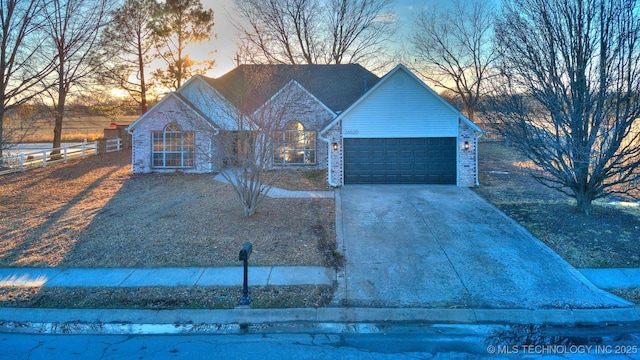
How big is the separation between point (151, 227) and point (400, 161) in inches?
395

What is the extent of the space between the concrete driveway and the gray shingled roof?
13.6 ft

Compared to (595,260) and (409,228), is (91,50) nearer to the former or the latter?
(409,228)

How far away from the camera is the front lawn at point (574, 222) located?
26.8ft

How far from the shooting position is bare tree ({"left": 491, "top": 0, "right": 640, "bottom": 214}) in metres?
9.69

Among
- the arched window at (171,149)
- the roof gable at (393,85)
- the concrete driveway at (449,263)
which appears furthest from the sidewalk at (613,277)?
the arched window at (171,149)

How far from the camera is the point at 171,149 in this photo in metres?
20.3

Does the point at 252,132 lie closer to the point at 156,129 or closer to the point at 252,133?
the point at 252,133

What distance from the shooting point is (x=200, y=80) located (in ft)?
68.9

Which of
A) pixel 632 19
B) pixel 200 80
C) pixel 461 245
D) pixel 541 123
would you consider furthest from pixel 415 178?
pixel 200 80

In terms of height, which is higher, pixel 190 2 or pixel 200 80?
pixel 190 2

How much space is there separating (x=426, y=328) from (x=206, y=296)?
137 inches

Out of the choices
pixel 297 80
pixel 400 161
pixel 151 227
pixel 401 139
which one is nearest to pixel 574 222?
pixel 400 161

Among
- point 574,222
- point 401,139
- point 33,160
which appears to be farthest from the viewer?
point 33,160

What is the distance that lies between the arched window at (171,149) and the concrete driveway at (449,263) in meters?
11.0
